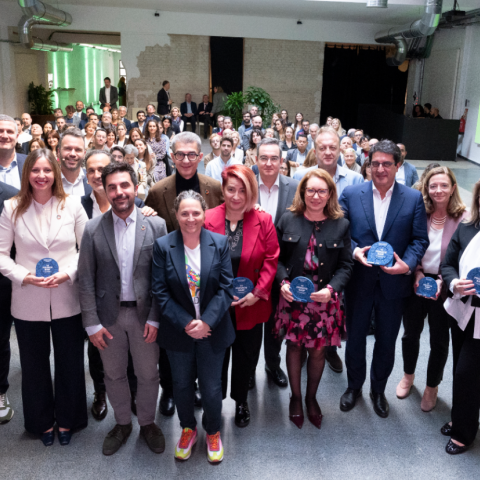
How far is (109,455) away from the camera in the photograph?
9.78 ft

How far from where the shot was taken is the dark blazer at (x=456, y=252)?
2.98 m

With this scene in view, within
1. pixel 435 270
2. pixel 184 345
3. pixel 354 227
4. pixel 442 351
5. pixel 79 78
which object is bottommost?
pixel 442 351

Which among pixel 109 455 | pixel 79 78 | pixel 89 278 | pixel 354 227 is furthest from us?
pixel 79 78

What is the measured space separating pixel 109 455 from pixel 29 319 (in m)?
0.96

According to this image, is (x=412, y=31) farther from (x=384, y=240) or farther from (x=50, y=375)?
(x=50, y=375)

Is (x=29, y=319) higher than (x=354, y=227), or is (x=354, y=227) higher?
(x=354, y=227)

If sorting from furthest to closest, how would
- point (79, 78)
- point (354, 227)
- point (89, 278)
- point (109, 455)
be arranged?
point (79, 78), point (354, 227), point (109, 455), point (89, 278)

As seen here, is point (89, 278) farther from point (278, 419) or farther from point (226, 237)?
point (278, 419)

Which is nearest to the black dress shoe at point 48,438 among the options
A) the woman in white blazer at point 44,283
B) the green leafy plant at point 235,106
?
the woman in white blazer at point 44,283

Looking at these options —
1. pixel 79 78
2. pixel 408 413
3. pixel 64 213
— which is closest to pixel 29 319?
pixel 64 213


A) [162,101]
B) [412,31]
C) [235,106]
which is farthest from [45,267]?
[162,101]

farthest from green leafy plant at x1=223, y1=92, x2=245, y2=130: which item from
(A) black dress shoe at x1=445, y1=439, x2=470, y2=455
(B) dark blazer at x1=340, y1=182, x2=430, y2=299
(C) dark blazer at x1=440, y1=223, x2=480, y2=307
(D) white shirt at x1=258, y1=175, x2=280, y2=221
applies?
(A) black dress shoe at x1=445, y1=439, x2=470, y2=455

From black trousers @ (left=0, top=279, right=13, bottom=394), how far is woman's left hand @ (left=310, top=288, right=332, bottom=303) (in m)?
1.94

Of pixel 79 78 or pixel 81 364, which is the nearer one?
pixel 81 364
